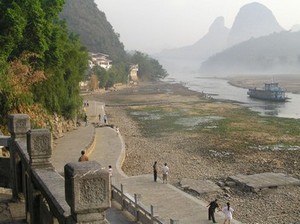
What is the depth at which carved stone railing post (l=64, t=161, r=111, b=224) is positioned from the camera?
13.8 ft

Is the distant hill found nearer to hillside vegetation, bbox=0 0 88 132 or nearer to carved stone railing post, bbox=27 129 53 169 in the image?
hillside vegetation, bbox=0 0 88 132

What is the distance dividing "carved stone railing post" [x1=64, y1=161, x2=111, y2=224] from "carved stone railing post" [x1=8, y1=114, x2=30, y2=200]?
4808 mm

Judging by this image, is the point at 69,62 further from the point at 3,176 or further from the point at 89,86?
the point at 89,86

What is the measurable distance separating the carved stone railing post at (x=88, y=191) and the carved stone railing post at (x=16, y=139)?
4808 mm

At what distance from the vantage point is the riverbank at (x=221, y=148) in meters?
19.9

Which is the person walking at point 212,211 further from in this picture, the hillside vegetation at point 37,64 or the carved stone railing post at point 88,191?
the hillside vegetation at point 37,64

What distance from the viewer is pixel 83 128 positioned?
35656 millimetres

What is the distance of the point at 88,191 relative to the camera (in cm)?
420

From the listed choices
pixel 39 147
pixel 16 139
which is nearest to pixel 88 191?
pixel 39 147

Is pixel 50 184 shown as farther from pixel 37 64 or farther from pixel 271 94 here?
pixel 271 94

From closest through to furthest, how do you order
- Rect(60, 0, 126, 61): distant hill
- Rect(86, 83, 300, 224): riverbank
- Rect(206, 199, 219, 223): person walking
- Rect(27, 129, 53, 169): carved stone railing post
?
Rect(27, 129, 53, 169): carved stone railing post → Rect(206, 199, 219, 223): person walking → Rect(86, 83, 300, 224): riverbank → Rect(60, 0, 126, 61): distant hill

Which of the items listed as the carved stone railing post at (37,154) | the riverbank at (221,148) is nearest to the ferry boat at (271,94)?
the riverbank at (221,148)

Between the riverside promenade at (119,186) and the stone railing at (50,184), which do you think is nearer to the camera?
the stone railing at (50,184)

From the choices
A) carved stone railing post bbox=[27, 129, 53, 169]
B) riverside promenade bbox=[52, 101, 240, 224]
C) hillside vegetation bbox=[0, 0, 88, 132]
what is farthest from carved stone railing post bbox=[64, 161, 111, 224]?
hillside vegetation bbox=[0, 0, 88, 132]
